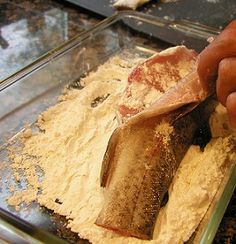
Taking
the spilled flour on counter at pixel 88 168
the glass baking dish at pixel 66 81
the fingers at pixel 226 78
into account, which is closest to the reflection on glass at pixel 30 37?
the glass baking dish at pixel 66 81

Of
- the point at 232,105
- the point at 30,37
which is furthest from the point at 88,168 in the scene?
the point at 30,37

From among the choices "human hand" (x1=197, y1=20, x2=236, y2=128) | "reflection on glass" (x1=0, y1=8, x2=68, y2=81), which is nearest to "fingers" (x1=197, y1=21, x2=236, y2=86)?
"human hand" (x1=197, y1=20, x2=236, y2=128)

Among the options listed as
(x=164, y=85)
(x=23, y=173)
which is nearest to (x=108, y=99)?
(x=164, y=85)

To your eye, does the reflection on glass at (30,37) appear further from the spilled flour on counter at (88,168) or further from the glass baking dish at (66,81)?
the spilled flour on counter at (88,168)

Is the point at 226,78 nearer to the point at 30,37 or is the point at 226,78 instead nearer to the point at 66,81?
the point at 66,81

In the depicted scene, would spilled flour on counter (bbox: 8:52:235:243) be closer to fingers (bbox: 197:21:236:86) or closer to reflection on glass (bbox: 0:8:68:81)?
fingers (bbox: 197:21:236:86)

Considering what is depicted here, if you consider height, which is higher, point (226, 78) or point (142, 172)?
point (226, 78)

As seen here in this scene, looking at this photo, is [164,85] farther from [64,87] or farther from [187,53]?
[64,87]
